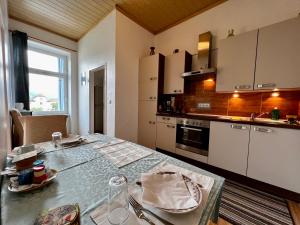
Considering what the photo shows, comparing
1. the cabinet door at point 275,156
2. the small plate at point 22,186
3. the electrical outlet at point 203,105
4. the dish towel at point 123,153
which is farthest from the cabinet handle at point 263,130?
the small plate at point 22,186

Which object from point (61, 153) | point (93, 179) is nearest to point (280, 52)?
point (93, 179)

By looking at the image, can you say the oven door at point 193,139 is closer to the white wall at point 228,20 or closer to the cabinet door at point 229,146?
the cabinet door at point 229,146

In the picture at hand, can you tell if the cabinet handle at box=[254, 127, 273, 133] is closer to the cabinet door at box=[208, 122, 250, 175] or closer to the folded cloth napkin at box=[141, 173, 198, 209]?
the cabinet door at box=[208, 122, 250, 175]

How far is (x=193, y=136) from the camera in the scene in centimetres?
232

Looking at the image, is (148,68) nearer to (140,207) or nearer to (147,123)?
(147,123)

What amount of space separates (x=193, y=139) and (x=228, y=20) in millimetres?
2134

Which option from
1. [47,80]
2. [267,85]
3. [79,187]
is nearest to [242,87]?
[267,85]

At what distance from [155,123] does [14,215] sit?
2500 millimetres

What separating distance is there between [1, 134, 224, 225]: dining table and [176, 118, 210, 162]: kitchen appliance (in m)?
1.46

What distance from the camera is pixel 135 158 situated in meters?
0.89

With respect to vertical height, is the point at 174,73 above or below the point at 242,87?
above

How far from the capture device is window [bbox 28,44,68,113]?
3623 millimetres

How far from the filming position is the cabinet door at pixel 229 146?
1.82 m

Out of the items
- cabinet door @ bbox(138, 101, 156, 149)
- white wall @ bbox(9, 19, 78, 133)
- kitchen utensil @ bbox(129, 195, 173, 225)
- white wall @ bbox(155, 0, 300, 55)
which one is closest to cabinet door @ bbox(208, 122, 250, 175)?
cabinet door @ bbox(138, 101, 156, 149)
